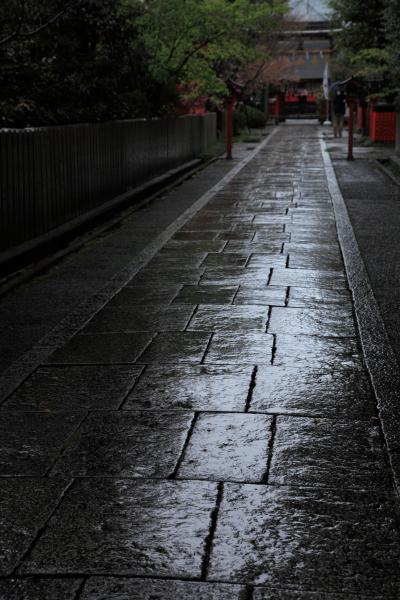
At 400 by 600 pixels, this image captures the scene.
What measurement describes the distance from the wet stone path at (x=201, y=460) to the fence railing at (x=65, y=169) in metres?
2.03

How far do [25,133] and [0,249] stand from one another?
4.49ft

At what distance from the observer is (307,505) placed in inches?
130

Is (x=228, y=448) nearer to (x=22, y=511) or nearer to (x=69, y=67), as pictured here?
(x=22, y=511)

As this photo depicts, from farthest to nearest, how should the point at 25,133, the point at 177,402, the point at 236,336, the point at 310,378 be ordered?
the point at 25,133 < the point at 236,336 < the point at 310,378 < the point at 177,402

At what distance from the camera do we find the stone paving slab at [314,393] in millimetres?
4328

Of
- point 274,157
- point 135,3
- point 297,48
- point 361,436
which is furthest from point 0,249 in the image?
point 297,48

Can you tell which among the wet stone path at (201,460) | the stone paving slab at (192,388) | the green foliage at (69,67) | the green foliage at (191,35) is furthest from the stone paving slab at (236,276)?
the green foliage at (191,35)

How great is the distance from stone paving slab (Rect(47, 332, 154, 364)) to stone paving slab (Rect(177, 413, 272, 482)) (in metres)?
1.16

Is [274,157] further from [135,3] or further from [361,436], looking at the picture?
[361,436]

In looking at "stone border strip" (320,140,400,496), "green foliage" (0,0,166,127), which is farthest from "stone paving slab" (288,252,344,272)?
"green foliage" (0,0,166,127)

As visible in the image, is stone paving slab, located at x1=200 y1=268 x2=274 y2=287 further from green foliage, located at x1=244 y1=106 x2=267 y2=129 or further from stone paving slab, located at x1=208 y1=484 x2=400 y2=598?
green foliage, located at x1=244 y1=106 x2=267 y2=129

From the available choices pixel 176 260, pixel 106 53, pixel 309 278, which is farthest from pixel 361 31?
pixel 309 278

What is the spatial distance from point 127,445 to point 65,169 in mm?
6762

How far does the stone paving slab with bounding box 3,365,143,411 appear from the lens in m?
4.46
